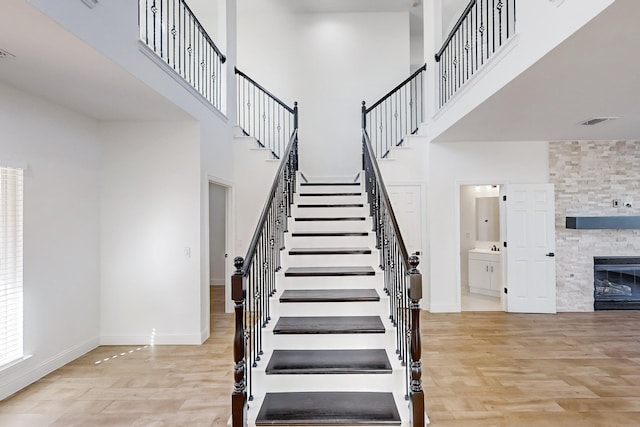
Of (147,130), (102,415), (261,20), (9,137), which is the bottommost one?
(102,415)

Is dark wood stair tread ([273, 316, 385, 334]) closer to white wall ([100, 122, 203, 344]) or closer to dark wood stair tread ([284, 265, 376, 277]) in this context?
dark wood stair tread ([284, 265, 376, 277])

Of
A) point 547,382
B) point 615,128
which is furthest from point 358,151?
point 547,382

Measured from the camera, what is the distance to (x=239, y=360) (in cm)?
247

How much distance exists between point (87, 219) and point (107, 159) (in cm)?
75

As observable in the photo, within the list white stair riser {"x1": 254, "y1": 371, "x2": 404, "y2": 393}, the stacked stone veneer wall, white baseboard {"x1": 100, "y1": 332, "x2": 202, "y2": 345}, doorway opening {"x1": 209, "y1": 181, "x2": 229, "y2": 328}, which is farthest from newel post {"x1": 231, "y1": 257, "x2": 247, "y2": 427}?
doorway opening {"x1": 209, "y1": 181, "x2": 229, "y2": 328}

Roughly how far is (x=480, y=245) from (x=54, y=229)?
737cm

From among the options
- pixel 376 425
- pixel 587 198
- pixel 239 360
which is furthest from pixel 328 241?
pixel 587 198

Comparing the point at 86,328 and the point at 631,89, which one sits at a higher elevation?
the point at 631,89

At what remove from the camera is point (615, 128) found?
4891 millimetres

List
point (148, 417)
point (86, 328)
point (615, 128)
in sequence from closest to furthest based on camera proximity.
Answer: point (148, 417) → point (86, 328) → point (615, 128)

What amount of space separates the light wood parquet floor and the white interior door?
0.92 meters

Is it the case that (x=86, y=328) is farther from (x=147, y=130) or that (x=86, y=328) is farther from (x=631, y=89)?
(x=631, y=89)

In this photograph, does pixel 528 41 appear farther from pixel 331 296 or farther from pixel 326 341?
pixel 326 341

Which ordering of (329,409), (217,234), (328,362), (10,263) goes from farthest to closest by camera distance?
(217,234) → (10,263) → (328,362) → (329,409)
